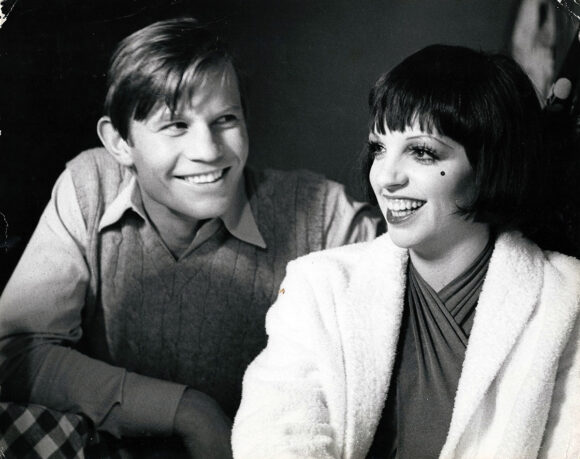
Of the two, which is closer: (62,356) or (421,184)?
(421,184)

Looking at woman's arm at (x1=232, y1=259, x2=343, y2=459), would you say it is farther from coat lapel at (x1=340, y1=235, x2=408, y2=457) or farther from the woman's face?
the woman's face

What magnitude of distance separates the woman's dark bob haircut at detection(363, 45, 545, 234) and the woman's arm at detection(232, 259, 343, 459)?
252 millimetres

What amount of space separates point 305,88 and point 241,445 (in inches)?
21.2

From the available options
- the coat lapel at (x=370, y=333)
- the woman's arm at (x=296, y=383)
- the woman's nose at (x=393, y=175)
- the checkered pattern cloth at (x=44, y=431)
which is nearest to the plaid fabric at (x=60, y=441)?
the checkered pattern cloth at (x=44, y=431)

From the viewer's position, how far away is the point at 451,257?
0.98m

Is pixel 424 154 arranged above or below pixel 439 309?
above

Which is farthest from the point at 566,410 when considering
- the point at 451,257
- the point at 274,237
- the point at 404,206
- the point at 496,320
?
the point at 274,237

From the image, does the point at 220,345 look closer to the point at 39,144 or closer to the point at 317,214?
the point at 317,214

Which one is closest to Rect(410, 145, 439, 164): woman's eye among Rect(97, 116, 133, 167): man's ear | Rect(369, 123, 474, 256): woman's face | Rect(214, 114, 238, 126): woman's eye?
Rect(369, 123, 474, 256): woman's face

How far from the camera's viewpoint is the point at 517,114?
91 cm

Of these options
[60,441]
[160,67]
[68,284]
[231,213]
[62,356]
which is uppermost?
[160,67]

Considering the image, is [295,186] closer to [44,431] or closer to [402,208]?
[402,208]

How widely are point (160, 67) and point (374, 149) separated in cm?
33

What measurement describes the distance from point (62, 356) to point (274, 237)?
366 millimetres
